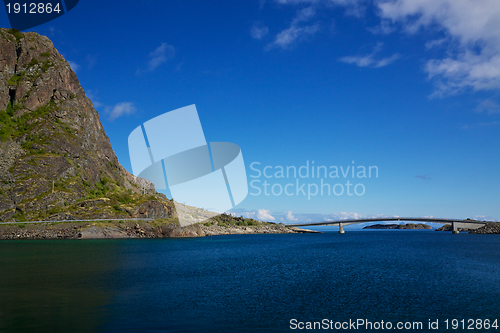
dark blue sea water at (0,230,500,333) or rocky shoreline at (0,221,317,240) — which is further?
rocky shoreline at (0,221,317,240)

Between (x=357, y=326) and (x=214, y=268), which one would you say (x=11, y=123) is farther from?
(x=357, y=326)

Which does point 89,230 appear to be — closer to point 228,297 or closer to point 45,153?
point 45,153

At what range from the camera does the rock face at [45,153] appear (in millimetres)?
138125

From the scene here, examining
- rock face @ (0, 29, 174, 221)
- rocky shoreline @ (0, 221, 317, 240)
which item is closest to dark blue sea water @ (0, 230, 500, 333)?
rocky shoreline @ (0, 221, 317, 240)

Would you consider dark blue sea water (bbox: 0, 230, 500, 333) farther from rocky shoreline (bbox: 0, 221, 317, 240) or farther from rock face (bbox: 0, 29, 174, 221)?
rock face (bbox: 0, 29, 174, 221)

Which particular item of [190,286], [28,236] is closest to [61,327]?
[190,286]

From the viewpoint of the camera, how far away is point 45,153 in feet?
522

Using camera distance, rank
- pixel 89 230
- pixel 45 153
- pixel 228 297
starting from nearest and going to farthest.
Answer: pixel 228 297 → pixel 89 230 → pixel 45 153

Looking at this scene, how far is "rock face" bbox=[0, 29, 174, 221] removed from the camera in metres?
138

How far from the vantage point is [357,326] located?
2414 centimetres

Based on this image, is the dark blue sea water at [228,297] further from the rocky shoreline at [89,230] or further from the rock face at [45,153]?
the rock face at [45,153]

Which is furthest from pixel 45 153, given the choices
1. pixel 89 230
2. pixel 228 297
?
pixel 228 297

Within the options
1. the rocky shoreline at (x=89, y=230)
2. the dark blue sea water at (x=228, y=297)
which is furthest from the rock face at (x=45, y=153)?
the dark blue sea water at (x=228, y=297)

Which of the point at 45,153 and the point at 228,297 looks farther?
the point at 45,153
